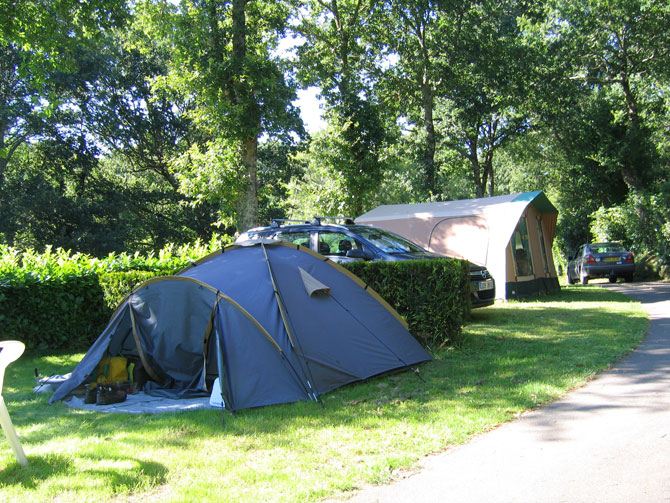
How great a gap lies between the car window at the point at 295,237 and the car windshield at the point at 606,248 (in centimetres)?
1308

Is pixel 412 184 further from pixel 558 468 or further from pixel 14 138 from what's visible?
pixel 558 468

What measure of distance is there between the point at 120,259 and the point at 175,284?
515 cm

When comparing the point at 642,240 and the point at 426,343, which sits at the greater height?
the point at 642,240

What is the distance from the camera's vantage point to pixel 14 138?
25781 mm

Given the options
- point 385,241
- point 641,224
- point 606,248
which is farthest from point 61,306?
point 641,224

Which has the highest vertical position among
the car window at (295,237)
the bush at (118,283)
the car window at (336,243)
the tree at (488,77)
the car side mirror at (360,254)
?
the tree at (488,77)

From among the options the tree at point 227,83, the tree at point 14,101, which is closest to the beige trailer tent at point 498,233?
the tree at point 227,83

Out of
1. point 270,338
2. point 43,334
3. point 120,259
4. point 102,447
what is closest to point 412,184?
point 120,259

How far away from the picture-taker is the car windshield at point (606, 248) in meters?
18.9

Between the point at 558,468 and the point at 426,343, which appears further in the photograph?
the point at 426,343

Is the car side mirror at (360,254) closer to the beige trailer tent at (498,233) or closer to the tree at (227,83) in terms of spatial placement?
the beige trailer tent at (498,233)

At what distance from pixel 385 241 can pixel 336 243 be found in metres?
0.92

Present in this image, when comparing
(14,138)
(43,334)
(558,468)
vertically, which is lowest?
(558,468)

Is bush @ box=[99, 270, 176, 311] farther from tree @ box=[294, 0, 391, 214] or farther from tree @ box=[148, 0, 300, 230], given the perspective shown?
tree @ box=[294, 0, 391, 214]
